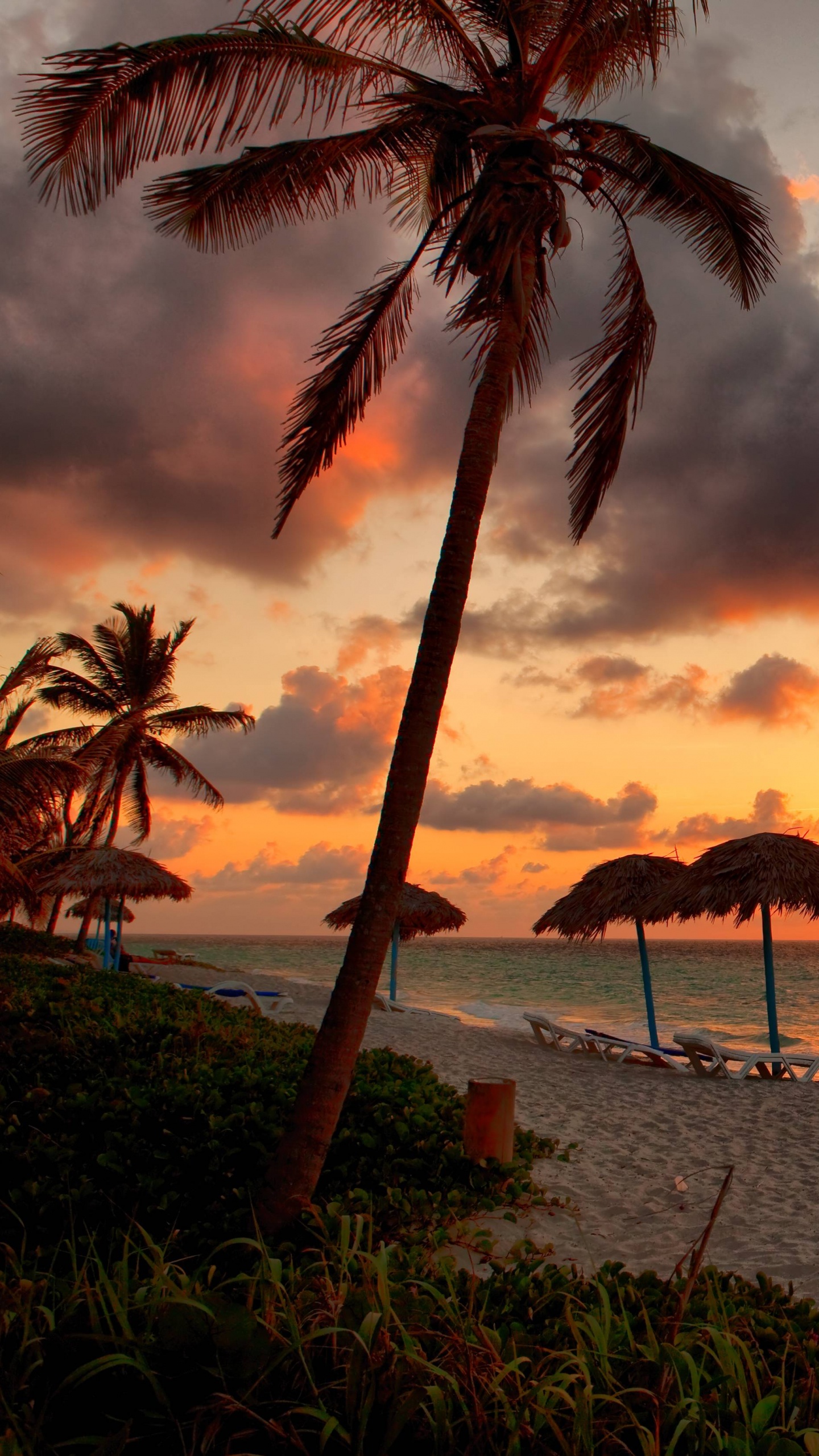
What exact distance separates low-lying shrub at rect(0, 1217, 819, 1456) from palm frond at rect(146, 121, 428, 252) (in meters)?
6.00

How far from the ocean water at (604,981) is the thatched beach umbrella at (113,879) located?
11531mm

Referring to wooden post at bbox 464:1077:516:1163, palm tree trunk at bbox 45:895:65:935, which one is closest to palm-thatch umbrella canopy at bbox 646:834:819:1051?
wooden post at bbox 464:1077:516:1163

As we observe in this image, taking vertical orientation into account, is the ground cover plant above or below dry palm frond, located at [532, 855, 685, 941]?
below

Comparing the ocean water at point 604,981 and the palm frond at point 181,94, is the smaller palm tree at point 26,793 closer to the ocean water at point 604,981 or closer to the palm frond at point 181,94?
the palm frond at point 181,94

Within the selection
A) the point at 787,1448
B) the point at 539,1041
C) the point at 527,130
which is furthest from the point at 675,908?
the point at 787,1448

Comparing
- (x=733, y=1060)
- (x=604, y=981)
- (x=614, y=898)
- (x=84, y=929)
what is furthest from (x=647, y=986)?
(x=604, y=981)

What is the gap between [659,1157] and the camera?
6.78 meters

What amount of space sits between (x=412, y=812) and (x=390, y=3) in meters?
5.06

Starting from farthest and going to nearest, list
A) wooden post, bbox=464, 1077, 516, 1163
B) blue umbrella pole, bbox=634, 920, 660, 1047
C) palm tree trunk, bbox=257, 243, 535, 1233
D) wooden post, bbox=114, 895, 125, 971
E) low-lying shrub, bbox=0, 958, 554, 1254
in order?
1. wooden post, bbox=114, 895, 125, 971
2. blue umbrella pole, bbox=634, 920, 660, 1047
3. wooden post, bbox=464, 1077, 516, 1163
4. low-lying shrub, bbox=0, 958, 554, 1254
5. palm tree trunk, bbox=257, 243, 535, 1233

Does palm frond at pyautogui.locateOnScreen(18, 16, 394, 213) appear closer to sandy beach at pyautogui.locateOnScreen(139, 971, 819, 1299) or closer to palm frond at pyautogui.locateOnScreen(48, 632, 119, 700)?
sandy beach at pyautogui.locateOnScreen(139, 971, 819, 1299)

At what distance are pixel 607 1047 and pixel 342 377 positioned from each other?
33.0ft

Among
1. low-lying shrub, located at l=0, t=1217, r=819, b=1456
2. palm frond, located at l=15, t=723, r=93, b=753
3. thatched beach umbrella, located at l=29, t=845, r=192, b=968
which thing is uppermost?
palm frond, located at l=15, t=723, r=93, b=753

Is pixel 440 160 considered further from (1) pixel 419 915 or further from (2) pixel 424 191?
(1) pixel 419 915

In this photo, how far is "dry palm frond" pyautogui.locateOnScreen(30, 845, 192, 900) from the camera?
1831 cm
